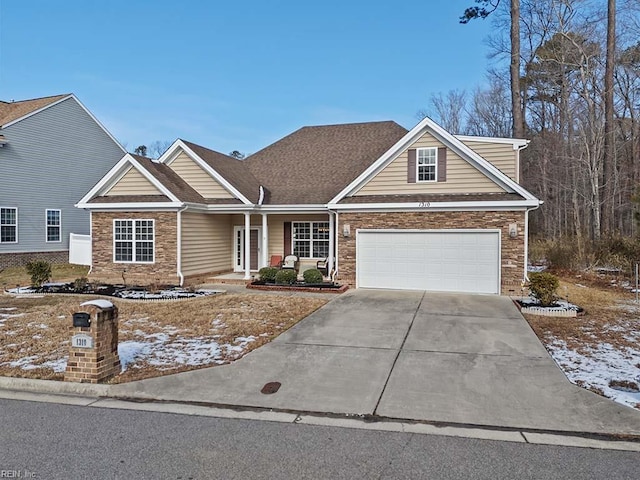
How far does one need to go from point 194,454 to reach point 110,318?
2.93 m

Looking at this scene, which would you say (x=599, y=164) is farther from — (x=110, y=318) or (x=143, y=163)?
(x=110, y=318)

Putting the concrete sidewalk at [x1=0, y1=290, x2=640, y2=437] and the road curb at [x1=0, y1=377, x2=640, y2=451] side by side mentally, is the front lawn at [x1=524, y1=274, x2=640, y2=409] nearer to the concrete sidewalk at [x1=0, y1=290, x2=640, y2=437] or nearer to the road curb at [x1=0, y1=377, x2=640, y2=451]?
the concrete sidewalk at [x1=0, y1=290, x2=640, y2=437]

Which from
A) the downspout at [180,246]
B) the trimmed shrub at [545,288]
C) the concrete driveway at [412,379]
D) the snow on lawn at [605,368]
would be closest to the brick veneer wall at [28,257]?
the downspout at [180,246]

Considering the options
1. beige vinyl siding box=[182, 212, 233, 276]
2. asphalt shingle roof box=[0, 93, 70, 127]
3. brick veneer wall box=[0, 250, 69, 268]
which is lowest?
brick veneer wall box=[0, 250, 69, 268]

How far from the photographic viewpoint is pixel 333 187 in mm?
18281

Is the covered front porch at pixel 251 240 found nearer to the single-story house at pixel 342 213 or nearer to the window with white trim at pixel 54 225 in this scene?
the single-story house at pixel 342 213

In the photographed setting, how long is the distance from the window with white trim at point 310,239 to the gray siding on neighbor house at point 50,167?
1347cm

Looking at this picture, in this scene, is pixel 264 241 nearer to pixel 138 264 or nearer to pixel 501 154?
pixel 138 264

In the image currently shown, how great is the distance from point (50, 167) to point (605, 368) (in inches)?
1001

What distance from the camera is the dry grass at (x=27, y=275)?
56.3ft

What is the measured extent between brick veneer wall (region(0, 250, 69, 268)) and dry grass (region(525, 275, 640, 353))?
72.1ft

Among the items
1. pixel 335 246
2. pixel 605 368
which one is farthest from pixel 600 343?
pixel 335 246

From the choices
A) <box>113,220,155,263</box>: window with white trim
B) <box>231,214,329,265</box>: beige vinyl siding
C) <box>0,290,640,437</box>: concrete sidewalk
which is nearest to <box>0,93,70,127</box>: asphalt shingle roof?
<box>113,220,155,263</box>: window with white trim

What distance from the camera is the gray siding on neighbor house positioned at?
2214cm
